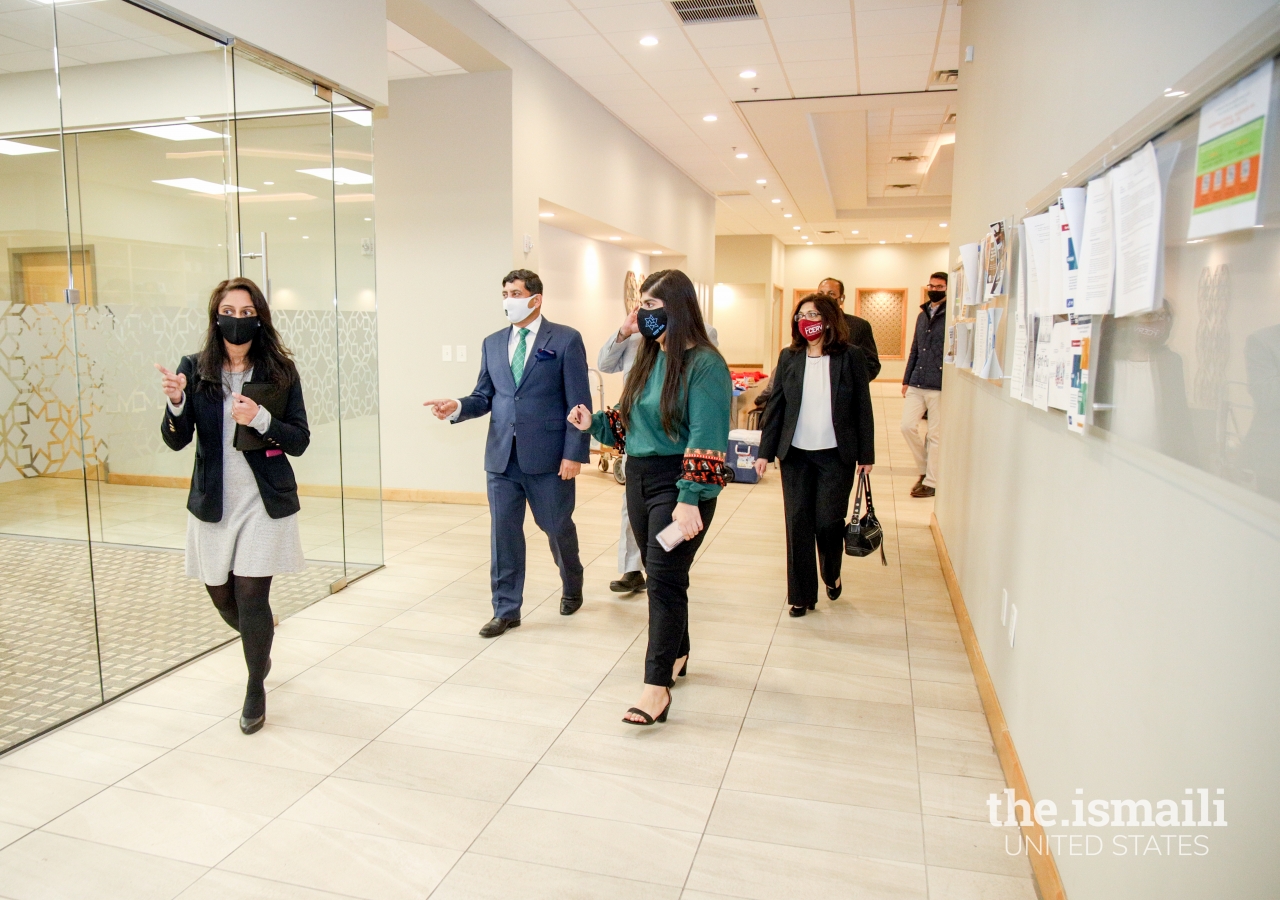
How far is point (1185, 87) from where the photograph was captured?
4.39ft

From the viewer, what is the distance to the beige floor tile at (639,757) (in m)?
2.70

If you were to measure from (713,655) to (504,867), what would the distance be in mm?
1642

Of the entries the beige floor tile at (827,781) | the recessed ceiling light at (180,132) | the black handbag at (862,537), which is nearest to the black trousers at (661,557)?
the beige floor tile at (827,781)

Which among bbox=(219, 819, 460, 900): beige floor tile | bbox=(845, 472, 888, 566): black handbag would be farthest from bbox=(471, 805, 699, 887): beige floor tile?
bbox=(845, 472, 888, 566): black handbag

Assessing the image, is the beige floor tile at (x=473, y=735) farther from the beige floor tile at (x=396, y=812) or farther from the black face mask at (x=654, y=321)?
the black face mask at (x=654, y=321)

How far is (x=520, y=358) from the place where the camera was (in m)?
3.91

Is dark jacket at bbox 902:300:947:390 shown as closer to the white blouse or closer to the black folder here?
the white blouse

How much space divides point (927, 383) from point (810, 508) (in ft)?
11.4

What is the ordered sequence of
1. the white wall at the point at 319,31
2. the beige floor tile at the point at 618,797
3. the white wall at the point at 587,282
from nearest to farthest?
the beige floor tile at the point at 618,797 < the white wall at the point at 319,31 < the white wall at the point at 587,282

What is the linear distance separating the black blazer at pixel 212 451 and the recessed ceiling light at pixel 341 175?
1.92 meters

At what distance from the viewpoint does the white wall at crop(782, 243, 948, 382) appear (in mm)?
20828

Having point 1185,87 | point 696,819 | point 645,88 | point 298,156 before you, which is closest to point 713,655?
point 696,819

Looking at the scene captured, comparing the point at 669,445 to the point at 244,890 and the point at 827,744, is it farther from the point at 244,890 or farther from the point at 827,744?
the point at 244,890

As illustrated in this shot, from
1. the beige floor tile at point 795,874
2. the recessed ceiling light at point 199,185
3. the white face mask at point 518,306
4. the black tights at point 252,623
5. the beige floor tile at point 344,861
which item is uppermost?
the recessed ceiling light at point 199,185
